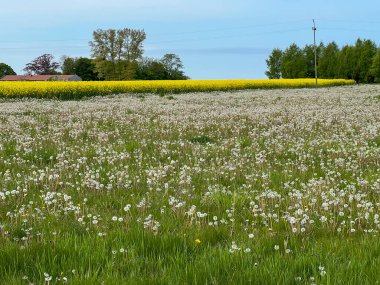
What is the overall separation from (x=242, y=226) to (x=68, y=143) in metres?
8.39

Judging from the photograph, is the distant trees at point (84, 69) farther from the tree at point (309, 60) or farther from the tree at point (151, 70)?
the tree at point (309, 60)

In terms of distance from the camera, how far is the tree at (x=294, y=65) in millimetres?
133375

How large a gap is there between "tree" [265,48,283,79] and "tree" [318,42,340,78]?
18.6 metres

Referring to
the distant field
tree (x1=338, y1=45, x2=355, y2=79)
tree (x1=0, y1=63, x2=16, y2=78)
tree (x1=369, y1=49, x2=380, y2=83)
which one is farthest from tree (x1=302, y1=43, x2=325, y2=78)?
tree (x1=0, y1=63, x2=16, y2=78)

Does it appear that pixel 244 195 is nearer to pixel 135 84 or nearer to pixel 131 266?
pixel 131 266

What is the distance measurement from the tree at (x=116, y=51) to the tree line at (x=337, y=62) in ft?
150

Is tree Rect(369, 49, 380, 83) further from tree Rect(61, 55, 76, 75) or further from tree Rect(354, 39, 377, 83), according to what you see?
tree Rect(61, 55, 76, 75)

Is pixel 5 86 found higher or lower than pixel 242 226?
higher

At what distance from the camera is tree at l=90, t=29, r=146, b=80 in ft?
387

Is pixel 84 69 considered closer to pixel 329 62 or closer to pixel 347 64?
pixel 329 62

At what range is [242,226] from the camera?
5637mm

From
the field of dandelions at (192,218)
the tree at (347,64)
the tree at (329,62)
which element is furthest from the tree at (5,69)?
the field of dandelions at (192,218)

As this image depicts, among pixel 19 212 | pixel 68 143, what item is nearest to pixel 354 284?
pixel 19 212

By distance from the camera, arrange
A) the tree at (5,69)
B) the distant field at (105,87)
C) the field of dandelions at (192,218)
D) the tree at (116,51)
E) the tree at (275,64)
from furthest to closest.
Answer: the tree at (5,69)
the tree at (275,64)
the tree at (116,51)
the distant field at (105,87)
the field of dandelions at (192,218)
